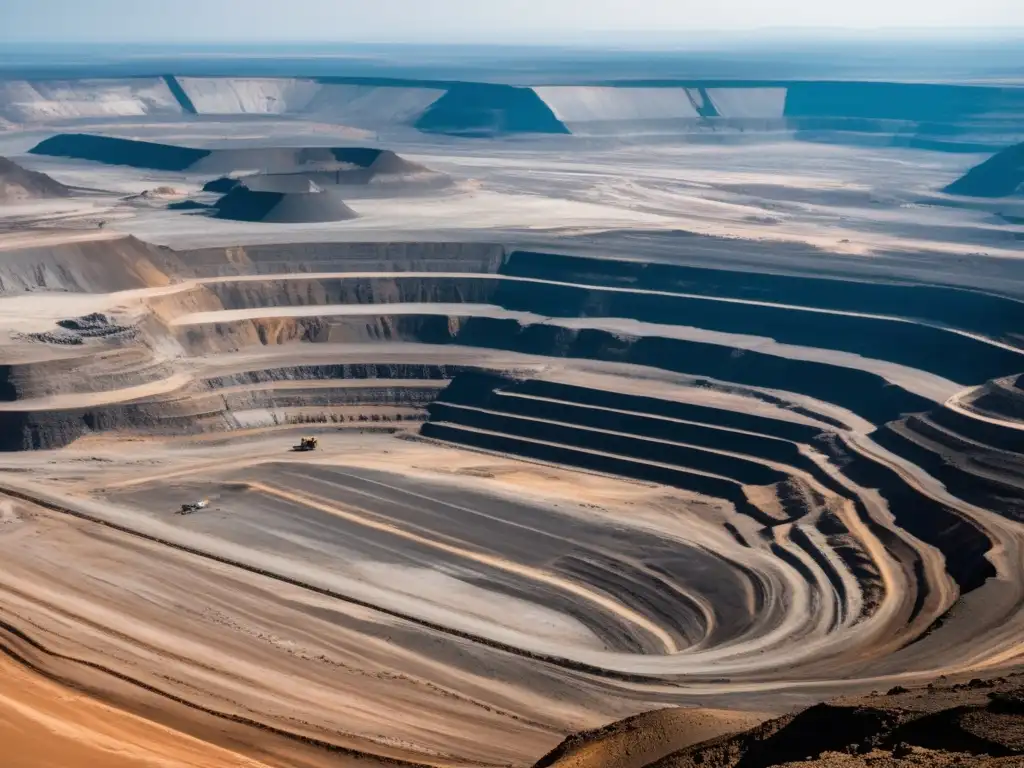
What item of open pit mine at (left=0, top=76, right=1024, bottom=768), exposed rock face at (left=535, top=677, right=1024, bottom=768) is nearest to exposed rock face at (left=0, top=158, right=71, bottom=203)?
open pit mine at (left=0, top=76, right=1024, bottom=768)

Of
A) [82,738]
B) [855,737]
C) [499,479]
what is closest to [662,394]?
[499,479]

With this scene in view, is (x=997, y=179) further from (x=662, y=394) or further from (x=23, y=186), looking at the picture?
(x=23, y=186)

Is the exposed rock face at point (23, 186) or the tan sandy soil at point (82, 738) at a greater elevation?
the exposed rock face at point (23, 186)

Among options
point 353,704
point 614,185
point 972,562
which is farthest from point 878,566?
point 614,185

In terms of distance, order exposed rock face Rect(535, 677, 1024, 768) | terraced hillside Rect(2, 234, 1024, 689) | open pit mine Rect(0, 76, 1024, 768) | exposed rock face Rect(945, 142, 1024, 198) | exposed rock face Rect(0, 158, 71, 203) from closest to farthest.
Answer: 1. exposed rock face Rect(535, 677, 1024, 768)
2. open pit mine Rect(0, 76, 1024, 768)
3. terraced hillside Rect(2, 234, 1024, 689)
4. exposed rock face Rect(0, 158, 71, 203)
5. exposed rock face Rect(945, 142, 1024, 198)

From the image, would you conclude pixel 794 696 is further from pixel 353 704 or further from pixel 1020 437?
pixel 1020 437

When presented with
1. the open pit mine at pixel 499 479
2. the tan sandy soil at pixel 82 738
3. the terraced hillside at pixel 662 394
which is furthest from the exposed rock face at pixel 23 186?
the tan sandy soil at pixel 82 738

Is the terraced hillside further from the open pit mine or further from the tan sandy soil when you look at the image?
the tan sandy soil

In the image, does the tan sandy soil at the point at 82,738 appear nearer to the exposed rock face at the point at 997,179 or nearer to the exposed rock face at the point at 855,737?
the exposed rock face at the point at 855,737

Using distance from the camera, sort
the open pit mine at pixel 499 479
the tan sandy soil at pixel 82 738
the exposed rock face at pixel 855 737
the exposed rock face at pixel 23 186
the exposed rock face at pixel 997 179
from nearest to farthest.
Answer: the exposed rock face at pixel 855 737, the tan sandy soil at pixel 82 738, the open pit mine at pixel 499 479, the exposed rock face at pixel 23 186, the exposed rock face at pixel 997 179
